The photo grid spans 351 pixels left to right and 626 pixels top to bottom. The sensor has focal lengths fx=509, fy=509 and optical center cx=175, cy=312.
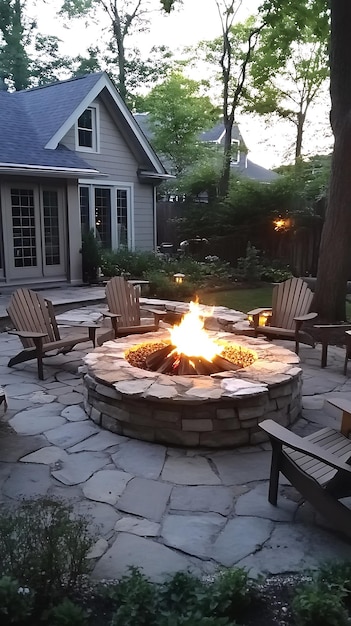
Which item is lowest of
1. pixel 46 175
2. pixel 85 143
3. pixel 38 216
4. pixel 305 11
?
pixel 38 216

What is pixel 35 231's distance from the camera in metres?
10.8

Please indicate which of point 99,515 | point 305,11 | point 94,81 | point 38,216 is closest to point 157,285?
point 38,216

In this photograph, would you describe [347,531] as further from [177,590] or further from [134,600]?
[134,600]

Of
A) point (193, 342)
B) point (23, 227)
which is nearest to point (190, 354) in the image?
point (193, 342)

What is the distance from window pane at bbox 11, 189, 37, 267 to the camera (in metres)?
10.4

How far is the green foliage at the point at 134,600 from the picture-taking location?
189 centimetres

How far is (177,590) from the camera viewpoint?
6.65 feet

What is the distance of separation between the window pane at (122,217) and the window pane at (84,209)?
43.6 inches

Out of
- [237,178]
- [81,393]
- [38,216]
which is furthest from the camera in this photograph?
[237,178]

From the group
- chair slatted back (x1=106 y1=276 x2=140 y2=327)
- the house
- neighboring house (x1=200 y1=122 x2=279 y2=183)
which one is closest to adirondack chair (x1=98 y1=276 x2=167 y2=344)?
chair slatted back (x1=106 y1=276 x2=140 y2=327)

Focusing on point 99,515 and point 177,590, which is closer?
point 177,590

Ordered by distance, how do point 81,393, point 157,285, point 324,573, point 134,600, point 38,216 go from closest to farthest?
1. point 134,600
2. point 324,573
3. point 81,393
4. point 157,285
5. point 38,216

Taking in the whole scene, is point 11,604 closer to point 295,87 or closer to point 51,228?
point 51,228

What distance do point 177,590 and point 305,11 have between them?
7.85 meters
